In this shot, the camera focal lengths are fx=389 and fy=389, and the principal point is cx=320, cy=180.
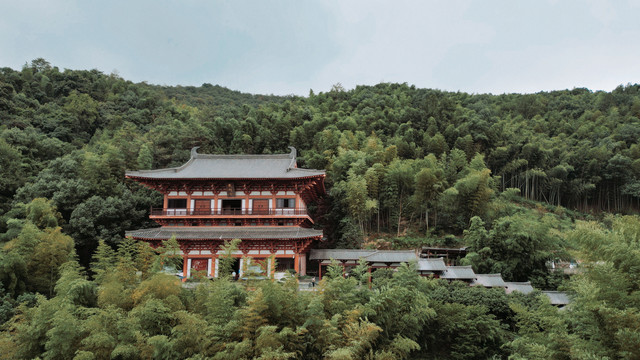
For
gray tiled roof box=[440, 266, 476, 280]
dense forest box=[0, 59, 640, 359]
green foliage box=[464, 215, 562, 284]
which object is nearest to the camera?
dense forest box=[0, 59, 640, 359]

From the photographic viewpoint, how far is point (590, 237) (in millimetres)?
5824

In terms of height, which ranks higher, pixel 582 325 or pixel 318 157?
pixel 318 157

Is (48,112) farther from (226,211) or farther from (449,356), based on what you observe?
(449,356)

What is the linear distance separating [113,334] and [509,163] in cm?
2779

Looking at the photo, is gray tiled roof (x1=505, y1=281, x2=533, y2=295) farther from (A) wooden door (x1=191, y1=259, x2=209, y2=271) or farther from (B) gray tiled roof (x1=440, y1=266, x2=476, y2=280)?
(A) wooden door (x1=191, y1=259, x2=209, y2=271)

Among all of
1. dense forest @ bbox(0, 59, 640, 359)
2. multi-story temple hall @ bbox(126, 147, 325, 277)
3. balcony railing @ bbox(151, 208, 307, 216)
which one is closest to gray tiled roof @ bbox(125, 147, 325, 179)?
multi-story temple hall @ bbox(126, 147, 325, 277)

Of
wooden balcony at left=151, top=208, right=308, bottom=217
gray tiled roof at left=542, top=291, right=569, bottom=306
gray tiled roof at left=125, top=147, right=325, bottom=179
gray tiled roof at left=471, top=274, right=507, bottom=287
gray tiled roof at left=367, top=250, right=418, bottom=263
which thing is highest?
gray tiled roof at left=125, top=147, right=325, bottom=179

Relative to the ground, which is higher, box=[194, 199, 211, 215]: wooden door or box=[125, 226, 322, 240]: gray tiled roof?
box=[194, 199, 211, 215]: wooden door

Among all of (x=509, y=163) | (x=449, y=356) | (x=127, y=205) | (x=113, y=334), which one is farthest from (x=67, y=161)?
(x=509, y=163)

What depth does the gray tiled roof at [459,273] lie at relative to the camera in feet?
50.2

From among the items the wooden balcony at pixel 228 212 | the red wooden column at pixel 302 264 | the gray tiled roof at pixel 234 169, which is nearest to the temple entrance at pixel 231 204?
the wooden balcony at pixel 228 212

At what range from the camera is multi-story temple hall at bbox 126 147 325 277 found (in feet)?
54.1

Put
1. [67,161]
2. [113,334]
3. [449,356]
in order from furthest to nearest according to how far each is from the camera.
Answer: [67,161], [449,356], [113,334]

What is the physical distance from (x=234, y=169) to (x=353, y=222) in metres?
7.00
